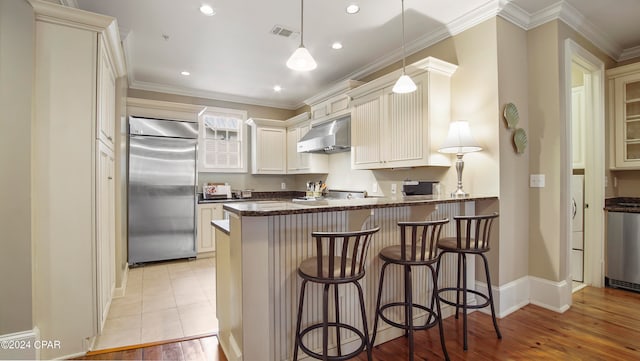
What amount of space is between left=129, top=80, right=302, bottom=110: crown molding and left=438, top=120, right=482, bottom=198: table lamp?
153 inches

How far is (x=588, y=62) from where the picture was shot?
10.1ft

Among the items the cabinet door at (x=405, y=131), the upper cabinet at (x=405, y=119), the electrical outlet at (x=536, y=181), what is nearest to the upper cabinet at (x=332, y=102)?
the upper cabinet at (x=405, y=119)

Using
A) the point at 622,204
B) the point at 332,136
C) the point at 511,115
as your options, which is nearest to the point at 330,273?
the point at 511,115

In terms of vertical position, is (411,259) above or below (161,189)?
below

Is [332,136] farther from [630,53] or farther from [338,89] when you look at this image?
[630,53]

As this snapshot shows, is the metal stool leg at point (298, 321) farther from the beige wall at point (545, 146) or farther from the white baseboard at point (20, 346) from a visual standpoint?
the beige wall at point (545, 146)

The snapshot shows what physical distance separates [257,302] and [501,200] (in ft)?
7.22

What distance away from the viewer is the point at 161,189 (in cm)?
423

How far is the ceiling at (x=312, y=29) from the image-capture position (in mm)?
2656

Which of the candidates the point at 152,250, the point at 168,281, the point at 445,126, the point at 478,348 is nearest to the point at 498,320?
the point at 478,348

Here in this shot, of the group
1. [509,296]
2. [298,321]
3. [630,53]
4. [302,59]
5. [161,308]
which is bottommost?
[161,308]

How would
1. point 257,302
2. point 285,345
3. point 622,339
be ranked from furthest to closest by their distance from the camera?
point 622,339, point 285,345, point 257,302

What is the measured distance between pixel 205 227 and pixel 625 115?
554cm

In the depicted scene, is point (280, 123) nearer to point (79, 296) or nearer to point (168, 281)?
point (168, 281)
